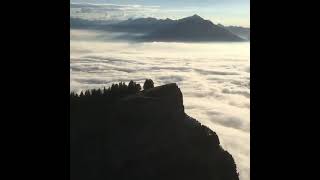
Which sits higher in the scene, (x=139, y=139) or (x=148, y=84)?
(x=148, y=84)

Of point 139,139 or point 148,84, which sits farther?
point 148,84

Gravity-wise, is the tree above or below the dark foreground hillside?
above

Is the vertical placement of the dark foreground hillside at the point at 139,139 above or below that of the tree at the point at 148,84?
below

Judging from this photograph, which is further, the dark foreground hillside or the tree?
the tree

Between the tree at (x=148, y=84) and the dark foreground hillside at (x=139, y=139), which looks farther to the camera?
the tree at (x=148, y=84)
